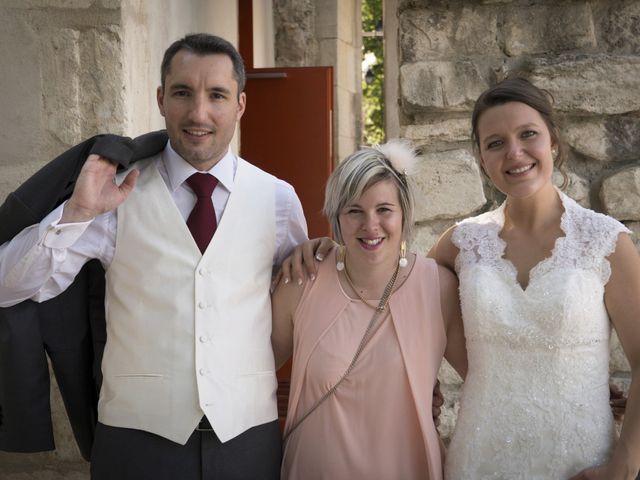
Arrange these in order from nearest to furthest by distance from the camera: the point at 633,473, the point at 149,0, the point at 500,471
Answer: the point at 633,473
the point at 500,471
the point at 149,0

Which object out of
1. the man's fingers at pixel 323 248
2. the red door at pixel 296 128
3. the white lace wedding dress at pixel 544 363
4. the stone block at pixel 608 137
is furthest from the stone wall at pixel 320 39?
the white lace wedding dress at pixel 544 363

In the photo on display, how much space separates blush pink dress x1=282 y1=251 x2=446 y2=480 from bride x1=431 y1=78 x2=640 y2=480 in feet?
0.43

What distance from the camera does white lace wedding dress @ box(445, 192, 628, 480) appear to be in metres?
2.12

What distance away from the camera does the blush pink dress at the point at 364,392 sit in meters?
2.15

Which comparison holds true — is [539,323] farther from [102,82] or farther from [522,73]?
[102,82]

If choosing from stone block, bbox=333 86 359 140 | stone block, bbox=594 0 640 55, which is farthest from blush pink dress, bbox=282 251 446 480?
stone block, bbox=333 86 359 140

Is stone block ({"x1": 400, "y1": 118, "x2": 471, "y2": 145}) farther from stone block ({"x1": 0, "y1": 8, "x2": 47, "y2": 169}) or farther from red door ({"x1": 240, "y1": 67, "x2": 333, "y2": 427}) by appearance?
red door ({"x1": 240, "y1": 67, "x2": 333, "y2": 427})

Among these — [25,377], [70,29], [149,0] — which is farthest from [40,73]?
[25,377]

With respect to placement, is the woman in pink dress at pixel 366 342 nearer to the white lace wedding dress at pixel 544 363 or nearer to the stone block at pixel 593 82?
the white lace wedding dress at pixel 544 363

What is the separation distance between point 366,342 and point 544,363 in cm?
43

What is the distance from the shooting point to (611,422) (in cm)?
219

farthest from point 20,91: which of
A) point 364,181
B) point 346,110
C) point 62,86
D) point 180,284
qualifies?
point 346,110

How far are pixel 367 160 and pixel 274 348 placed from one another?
21.0 inches

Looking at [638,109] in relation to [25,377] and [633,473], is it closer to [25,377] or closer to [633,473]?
[633,473]
